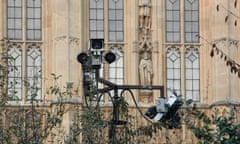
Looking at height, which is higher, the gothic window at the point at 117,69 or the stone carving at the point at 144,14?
the stone carving at the point at 144,14

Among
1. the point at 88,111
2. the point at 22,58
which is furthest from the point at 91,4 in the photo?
the point at 88,111

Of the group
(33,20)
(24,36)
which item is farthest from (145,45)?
(24,36)

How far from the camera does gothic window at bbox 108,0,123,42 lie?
33938mm

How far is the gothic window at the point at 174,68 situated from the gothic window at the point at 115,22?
1633mm

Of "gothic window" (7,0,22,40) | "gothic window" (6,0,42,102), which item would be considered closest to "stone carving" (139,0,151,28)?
"gothic window" (6,0,42,102)

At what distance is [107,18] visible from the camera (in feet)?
111

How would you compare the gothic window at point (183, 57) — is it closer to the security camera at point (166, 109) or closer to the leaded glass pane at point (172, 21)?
the leaded glass pane at point (172, 21)

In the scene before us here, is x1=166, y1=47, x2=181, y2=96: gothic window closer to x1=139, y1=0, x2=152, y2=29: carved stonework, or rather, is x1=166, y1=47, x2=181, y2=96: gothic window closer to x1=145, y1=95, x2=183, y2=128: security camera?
x1=139, y1=0, x2=152, y2=29: carved stonework

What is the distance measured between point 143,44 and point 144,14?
98cm

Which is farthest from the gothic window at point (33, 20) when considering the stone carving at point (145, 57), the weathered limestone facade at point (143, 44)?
the stone carving at point (145, 57)

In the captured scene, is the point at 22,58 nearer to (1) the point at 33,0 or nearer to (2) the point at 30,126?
(1) the point at 33,0

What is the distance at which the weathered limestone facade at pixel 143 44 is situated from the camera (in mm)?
33000

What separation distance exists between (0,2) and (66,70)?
310 centimetres

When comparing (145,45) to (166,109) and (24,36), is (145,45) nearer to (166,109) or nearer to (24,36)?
(24,36)
